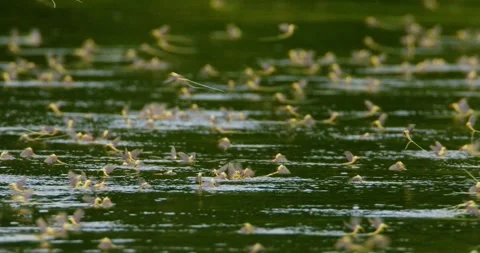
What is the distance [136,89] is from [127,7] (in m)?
10.3

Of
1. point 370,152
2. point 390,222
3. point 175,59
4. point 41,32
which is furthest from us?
point 41,32

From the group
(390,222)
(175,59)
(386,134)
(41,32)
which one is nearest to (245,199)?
(390,222)

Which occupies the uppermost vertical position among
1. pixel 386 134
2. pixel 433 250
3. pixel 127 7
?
pixel 127 7

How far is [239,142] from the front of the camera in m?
13.1

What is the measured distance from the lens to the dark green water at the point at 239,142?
8859mm

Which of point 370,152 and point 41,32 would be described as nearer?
point 370,152

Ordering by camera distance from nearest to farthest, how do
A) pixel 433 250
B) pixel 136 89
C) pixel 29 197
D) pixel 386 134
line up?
pixel 433 250 → pixel 29 197 → pixel 386 134 → pixel 136 89

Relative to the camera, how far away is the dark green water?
8.86m

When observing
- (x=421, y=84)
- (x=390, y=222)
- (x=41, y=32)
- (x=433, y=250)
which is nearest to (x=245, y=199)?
(x=390, y=222)

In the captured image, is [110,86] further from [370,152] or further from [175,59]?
[370,152]

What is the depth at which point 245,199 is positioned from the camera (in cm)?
1001

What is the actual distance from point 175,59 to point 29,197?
10.7 meters

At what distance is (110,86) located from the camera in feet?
A: 56.7

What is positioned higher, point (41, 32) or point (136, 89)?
point (41, 32)
